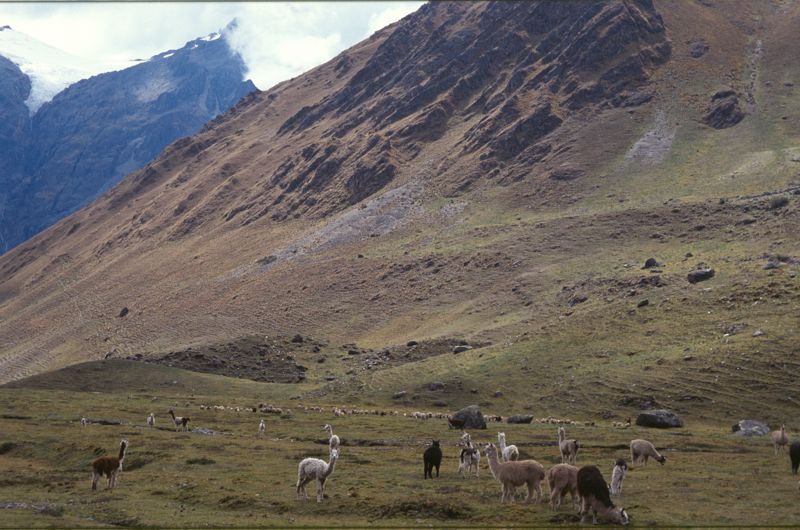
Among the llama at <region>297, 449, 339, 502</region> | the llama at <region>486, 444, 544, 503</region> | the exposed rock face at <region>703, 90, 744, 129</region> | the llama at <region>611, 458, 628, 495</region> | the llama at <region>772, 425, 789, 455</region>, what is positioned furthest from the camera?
the exposed rock face at <region>703, 90, 744, 129</region>

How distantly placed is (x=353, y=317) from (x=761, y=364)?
241 feet

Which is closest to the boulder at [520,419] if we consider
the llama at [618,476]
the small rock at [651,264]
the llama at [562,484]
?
the llama at [618,476]

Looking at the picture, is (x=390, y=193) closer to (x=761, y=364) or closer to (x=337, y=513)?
(x=761, y=364)

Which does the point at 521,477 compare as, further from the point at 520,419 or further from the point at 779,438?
the point at 520,419

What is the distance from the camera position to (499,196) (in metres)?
168

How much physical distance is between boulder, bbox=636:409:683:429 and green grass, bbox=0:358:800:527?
66.9 inches

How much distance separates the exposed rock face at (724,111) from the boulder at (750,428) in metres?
123

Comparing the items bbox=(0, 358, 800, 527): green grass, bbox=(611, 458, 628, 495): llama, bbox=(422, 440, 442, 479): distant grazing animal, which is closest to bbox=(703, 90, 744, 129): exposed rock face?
bbox=(0, 358, 800, 527): green grass

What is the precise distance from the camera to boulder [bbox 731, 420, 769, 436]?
58.3 m

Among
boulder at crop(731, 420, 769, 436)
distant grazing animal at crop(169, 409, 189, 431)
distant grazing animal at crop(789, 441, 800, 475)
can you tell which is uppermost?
boulder at crop(731, 420, 769, 436)

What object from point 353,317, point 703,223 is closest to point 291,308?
point 353,317

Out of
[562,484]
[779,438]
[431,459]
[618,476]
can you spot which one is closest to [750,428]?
[779,438]

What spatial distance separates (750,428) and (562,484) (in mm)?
32420

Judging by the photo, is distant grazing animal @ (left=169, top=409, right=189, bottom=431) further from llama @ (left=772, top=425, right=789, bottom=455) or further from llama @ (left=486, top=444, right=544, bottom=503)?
llama @ (left=772, top=425, right=789, bottom=455)
